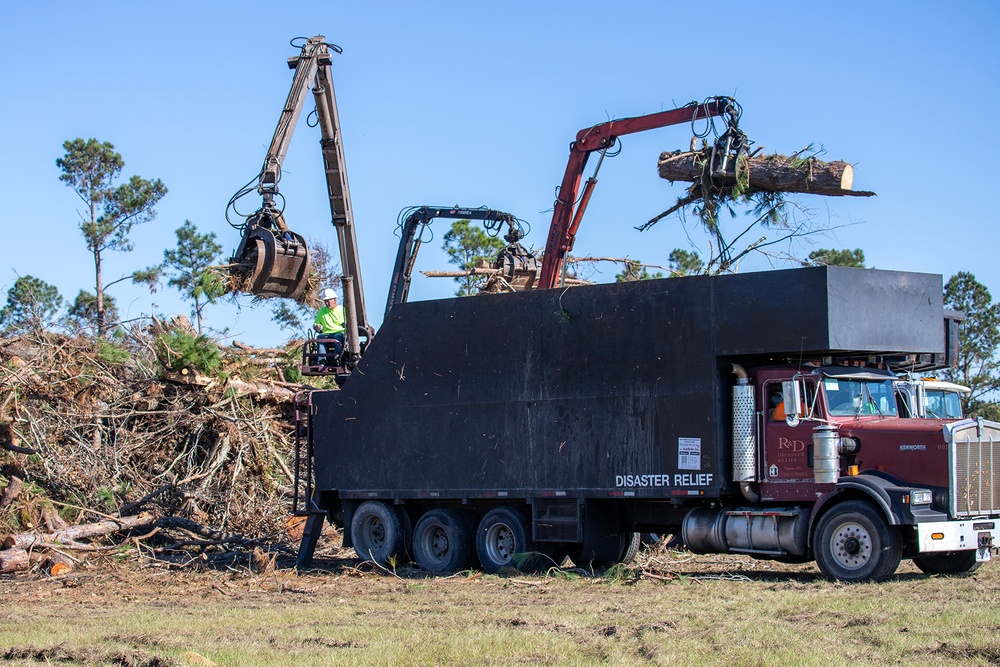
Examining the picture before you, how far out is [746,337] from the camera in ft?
44.1

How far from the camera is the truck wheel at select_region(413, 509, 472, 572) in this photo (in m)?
16.0

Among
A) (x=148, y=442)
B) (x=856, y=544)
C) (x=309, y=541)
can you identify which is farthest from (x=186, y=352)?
(x=856, y=544)

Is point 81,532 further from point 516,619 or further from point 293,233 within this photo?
point 516,619

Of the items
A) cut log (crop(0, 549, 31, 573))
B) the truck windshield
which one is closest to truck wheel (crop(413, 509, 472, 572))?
cut log (crop(0, 549, 31, 573))

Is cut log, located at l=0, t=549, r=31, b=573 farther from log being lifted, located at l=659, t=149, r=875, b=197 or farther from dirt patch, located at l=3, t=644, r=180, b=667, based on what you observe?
log being lifted, located at l=659, t=149, r=875, b=197

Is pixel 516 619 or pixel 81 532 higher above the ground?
pixel 81 532

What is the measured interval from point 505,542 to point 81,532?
6.03 meters

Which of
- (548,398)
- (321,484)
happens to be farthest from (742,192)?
(321,484)

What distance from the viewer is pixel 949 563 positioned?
13.5 metres

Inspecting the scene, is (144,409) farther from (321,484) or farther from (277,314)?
(277,314)

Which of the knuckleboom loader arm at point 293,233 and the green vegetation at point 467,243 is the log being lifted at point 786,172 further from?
the green vegetation at point 467,243

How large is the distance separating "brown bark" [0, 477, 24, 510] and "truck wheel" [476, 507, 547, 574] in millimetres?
6831

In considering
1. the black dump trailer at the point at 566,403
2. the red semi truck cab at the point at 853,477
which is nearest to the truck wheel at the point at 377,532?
the black dump trailer at the point at 566,403

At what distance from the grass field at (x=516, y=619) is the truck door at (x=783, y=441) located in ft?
3.91
